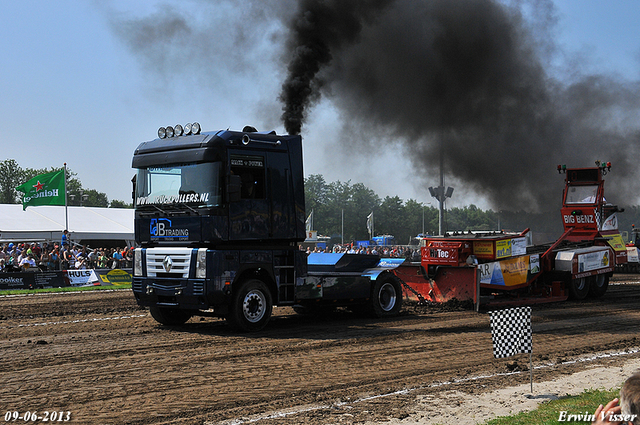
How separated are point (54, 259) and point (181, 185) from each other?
52.0 ft

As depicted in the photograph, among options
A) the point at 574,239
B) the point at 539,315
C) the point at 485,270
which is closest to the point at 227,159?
the point at 485,270

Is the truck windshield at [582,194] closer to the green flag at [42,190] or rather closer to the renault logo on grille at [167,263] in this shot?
the renault logo on grille at [167,263]

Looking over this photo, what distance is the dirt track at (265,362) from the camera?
5988 millimetres

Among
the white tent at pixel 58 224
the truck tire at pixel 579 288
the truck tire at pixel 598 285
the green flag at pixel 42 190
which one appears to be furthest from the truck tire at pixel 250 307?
the white tent at pixel 58 224

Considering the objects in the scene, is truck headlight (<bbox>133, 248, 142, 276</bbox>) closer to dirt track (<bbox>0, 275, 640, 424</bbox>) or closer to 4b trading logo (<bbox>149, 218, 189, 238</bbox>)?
4b trading logo (<bbox>149, 218, 189, 238</bbox>)

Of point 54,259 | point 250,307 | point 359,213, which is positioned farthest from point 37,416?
point 359,213

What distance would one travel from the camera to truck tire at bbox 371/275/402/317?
12719 mm

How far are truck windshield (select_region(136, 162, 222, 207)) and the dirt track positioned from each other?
7.45ft

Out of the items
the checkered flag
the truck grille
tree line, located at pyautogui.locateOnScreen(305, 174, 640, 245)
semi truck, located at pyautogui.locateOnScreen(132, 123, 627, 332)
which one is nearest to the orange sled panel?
semi truck, located at pyautogui.locateOnScreen(132, 123, 627, 332)

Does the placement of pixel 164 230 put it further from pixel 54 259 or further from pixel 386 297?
pixel 54 259

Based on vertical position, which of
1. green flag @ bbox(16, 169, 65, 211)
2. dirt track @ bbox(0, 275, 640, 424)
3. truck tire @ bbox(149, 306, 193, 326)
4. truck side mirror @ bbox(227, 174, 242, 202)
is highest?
green flag @ bbox(16, 169, 65, 211)

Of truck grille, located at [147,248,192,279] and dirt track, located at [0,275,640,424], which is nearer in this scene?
dirt track, located at [0,275,640,424]

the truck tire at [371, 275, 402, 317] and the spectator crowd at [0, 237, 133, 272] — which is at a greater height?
the spectator crowd at [0, 237, 133, 272]

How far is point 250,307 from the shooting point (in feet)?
34.8
